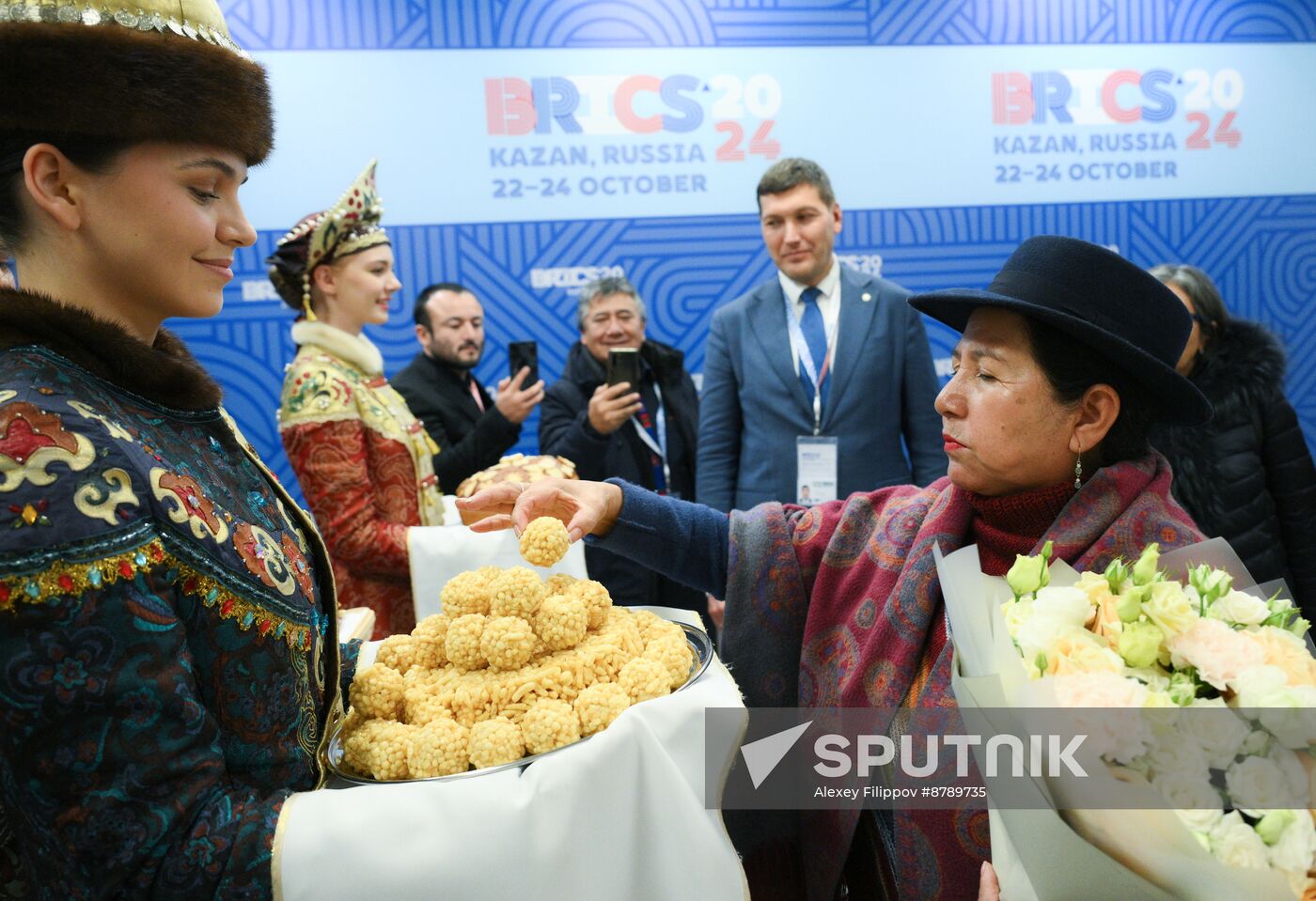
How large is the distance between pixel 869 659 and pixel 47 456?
3.97 ft

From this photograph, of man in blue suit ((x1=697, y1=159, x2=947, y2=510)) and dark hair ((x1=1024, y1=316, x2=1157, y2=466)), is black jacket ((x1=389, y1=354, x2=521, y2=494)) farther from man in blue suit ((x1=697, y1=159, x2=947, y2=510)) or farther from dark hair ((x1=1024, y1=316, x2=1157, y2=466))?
dark hair ((x1=1024, y1=316, x2=1157, y2=466))

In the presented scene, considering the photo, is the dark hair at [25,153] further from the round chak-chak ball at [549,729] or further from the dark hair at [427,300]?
the dark hair at [427,300]

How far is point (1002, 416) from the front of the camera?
5.07ft

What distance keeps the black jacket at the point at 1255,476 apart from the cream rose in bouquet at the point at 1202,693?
2.22 meters

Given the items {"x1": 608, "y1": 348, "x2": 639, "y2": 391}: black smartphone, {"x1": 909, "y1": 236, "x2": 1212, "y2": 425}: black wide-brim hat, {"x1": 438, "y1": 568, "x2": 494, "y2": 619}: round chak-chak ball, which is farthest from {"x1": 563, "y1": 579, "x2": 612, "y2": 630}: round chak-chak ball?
{"x1": 608, "y1": 348, "x2": 639, "y2": 391}: black smartphone

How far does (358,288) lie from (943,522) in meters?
1.93

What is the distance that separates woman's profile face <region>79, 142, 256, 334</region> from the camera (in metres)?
1.02

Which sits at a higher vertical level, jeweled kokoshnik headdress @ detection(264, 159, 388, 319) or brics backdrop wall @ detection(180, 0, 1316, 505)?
brics backdrop wall @ detection(180, 0, 1316, 505)

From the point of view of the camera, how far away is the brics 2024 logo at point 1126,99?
4949mm

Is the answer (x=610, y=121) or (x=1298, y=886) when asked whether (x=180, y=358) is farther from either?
(x=610, y=121)

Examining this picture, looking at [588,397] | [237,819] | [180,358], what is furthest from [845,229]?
[237,819]

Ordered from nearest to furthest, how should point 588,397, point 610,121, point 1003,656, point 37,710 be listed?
point 37,710 < point 1003,656 < point 588,397 < point 610,121

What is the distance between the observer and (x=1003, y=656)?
39.2 inches

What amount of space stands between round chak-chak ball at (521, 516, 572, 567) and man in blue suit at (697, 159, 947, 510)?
2028 mm
